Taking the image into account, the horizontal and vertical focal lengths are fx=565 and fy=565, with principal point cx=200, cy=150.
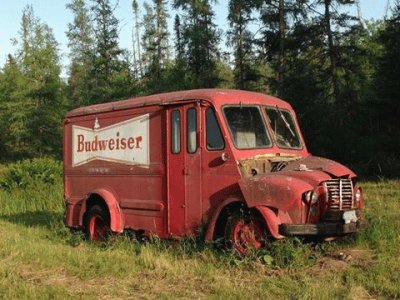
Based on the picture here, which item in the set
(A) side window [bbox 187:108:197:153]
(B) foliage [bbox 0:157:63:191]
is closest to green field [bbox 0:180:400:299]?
(A) side window [bbox 187:108:197:153]

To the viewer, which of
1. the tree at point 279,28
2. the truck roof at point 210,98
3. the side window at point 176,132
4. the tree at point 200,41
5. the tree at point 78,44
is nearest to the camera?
the truck roof at point 210,98

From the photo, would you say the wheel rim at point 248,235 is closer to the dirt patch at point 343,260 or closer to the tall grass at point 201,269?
the tall grass at point 201,269

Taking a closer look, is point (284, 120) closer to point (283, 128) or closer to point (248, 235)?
point (283, 128)

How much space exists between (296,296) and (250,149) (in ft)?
9.01

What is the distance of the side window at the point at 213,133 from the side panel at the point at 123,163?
99 centimetres

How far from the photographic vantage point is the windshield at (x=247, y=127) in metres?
8.32

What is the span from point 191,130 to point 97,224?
3.18 meters

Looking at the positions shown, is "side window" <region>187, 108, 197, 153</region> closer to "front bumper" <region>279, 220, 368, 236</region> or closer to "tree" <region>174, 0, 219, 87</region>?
"front bumper" <region>279, 220, 368, 236</region>

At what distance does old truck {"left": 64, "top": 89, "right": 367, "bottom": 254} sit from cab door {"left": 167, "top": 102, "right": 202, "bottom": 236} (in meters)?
0.02

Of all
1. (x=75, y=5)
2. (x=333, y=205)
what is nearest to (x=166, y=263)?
(x=333, y=205)

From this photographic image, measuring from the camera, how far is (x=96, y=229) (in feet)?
35.1

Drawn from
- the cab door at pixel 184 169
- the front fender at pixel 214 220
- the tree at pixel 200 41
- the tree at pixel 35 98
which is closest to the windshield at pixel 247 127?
the cab door at pixel 184 169

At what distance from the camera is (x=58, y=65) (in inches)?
1852

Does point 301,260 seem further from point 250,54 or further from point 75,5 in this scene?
point 75,5
